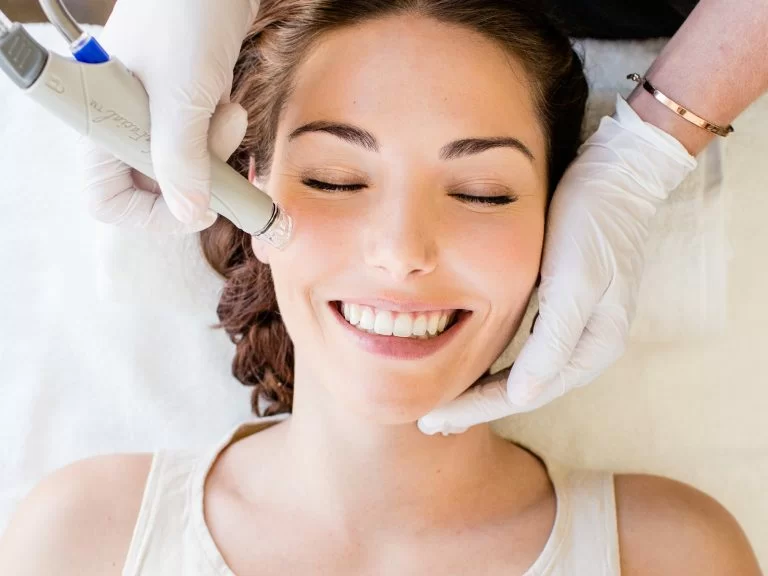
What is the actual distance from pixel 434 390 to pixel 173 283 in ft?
2.48

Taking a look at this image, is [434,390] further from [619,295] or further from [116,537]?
[116,537]

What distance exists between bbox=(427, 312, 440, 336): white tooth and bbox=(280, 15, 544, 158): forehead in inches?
10.1

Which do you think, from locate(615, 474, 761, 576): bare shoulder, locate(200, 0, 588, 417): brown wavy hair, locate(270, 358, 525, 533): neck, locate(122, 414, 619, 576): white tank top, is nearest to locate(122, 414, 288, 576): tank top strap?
locate(122, 414, 619, 576): white tank top

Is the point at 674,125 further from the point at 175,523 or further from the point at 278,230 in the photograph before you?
the point at 175,523

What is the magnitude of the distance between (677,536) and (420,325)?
63 centimetres

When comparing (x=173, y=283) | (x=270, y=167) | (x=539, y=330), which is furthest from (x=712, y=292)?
(x=173, y=283)

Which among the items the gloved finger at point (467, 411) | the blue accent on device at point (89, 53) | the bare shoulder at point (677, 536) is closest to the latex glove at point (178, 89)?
the blue accent on device at point (89, 53)

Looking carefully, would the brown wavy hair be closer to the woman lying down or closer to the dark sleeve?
the woman lying down

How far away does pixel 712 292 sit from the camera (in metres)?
1.58

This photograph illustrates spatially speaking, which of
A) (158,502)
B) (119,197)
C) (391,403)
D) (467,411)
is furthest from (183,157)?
(158,502)

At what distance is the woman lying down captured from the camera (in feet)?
3.68

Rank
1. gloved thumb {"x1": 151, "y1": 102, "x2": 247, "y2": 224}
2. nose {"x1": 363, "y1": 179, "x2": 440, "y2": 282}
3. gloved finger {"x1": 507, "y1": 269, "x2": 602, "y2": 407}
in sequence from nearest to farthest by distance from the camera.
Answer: gloved thumb {"x1": 151, "y1": 102, "x2": 247, "y2": 224}
nose {"x1": 363, "y1": 179, "x2": 440, "y2": 282}
gloved finger {"x1": 507, "y1": 269, "x2": 602, "y2": 407}

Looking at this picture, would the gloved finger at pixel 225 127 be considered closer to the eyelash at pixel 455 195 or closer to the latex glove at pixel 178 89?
the latex glove at pixel 178 89

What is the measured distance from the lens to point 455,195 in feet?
3.77
